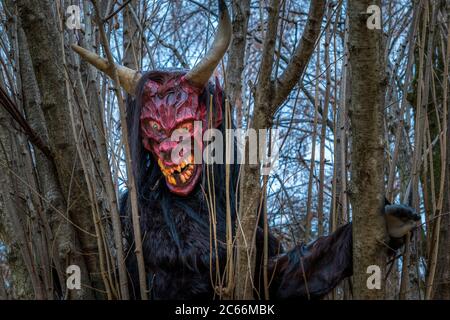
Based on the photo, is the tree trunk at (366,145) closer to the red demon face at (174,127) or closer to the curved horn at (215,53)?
the curved horn at (215,53)

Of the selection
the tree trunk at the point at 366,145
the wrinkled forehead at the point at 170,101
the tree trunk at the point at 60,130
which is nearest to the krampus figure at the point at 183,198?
the wrinkled forehead at the point at 170,101

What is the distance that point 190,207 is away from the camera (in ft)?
9.49

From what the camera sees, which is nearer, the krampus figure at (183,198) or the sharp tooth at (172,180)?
the krampus figure at (183,198)

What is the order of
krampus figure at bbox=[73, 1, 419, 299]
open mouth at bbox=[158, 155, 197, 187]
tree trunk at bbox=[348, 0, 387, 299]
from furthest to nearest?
open mouth at bbox=[158, 155, 197, 187] < krampus figure at bbox=[73, 1, 419, 299] < tree trunk at bbox=[348, 0, 387, 299]

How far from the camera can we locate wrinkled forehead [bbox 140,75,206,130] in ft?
9.45

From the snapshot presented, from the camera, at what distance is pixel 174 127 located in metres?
2.87

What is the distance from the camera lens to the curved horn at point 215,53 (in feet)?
8.35

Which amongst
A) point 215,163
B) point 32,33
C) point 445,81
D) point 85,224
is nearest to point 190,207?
point 215,163

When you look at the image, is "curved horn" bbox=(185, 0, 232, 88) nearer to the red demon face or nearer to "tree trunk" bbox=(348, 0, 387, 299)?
the red demon face

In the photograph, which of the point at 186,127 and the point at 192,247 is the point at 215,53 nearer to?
the point at 186,127

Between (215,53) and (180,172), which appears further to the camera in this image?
(180,172)

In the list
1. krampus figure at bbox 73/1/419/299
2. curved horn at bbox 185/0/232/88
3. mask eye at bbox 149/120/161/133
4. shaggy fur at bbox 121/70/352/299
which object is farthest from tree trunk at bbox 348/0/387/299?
mask eye at bbox 149/120/161/133

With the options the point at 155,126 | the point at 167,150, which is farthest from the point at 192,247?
the point at 155,126

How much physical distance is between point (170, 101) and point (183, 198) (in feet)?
1.22
